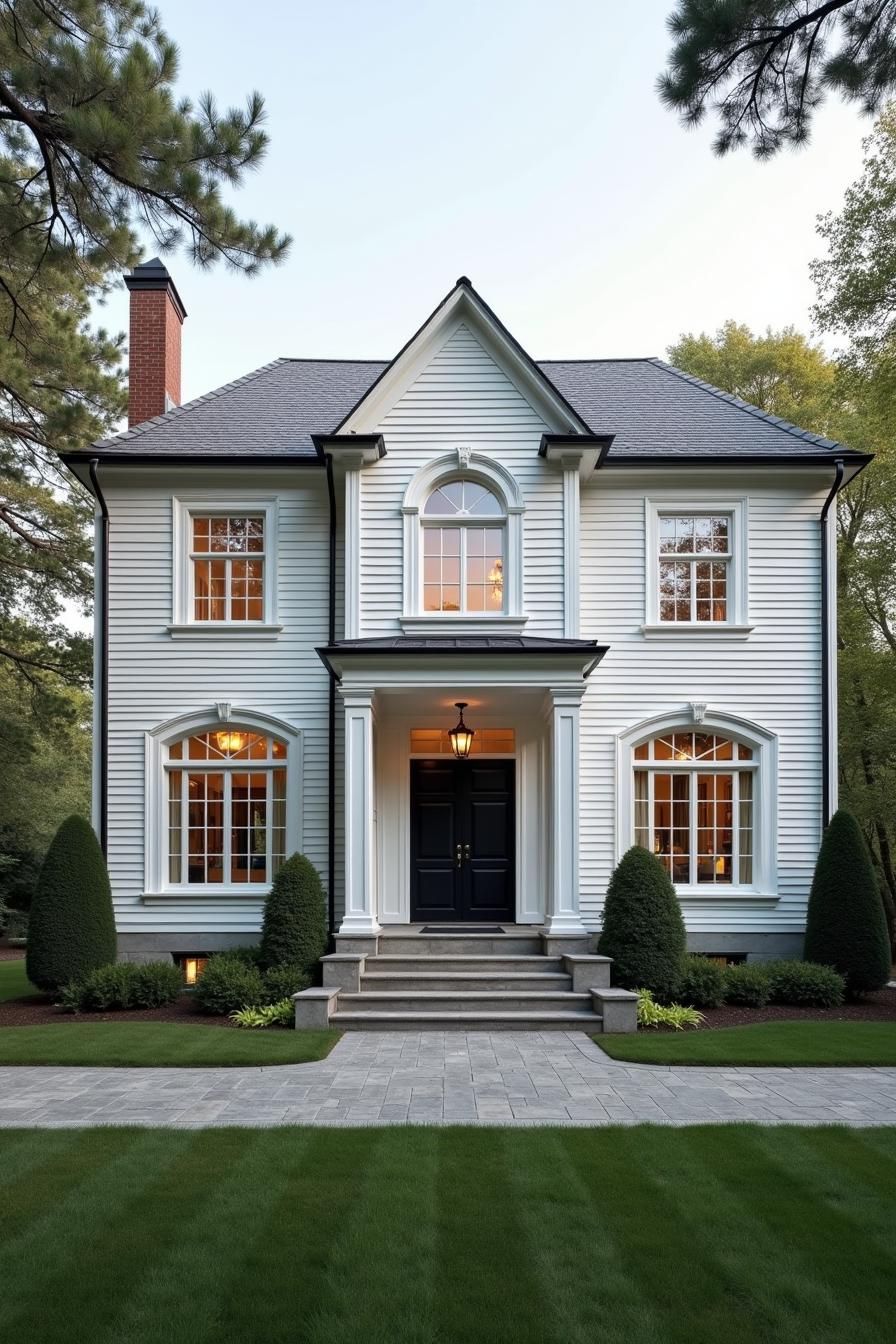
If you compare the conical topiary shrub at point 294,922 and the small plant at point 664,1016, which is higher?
the conical topiary shrub at point 294,922

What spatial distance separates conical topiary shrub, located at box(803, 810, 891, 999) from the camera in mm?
12172

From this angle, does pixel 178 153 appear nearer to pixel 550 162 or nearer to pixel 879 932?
pixel 550 162

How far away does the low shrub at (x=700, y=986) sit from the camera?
11.5 meters

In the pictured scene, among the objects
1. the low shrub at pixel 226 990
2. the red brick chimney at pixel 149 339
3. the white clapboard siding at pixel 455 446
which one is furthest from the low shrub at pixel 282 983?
the red brick chimney at pixel 149 339

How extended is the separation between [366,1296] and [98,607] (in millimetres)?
11145

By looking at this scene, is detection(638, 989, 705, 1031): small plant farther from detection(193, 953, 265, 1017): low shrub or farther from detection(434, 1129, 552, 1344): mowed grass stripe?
detection(434, 1129, 552, 1344): mowed grass stripe

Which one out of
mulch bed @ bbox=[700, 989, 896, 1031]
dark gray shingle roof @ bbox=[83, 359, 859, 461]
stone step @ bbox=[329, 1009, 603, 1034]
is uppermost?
dark gray shingle roof @ bbox=[83, 359, 859, 461]

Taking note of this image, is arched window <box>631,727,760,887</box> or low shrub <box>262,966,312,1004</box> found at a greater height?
arched window <box>631,727,760,887</box>

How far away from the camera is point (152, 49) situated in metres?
6.98

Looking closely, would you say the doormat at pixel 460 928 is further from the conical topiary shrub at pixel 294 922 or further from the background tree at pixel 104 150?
the background tree at pixel 104 150

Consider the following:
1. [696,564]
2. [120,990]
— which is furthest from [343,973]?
[696,564]

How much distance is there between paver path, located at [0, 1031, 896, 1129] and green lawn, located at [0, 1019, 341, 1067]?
191 millimetres

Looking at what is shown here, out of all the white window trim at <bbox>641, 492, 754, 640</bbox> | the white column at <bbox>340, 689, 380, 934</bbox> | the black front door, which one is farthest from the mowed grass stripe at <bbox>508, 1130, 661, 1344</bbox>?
A: the white window trim at <bbox>641, 492, 754, 640</bbox>

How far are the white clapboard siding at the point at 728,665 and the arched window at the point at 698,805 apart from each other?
0.38 metres
